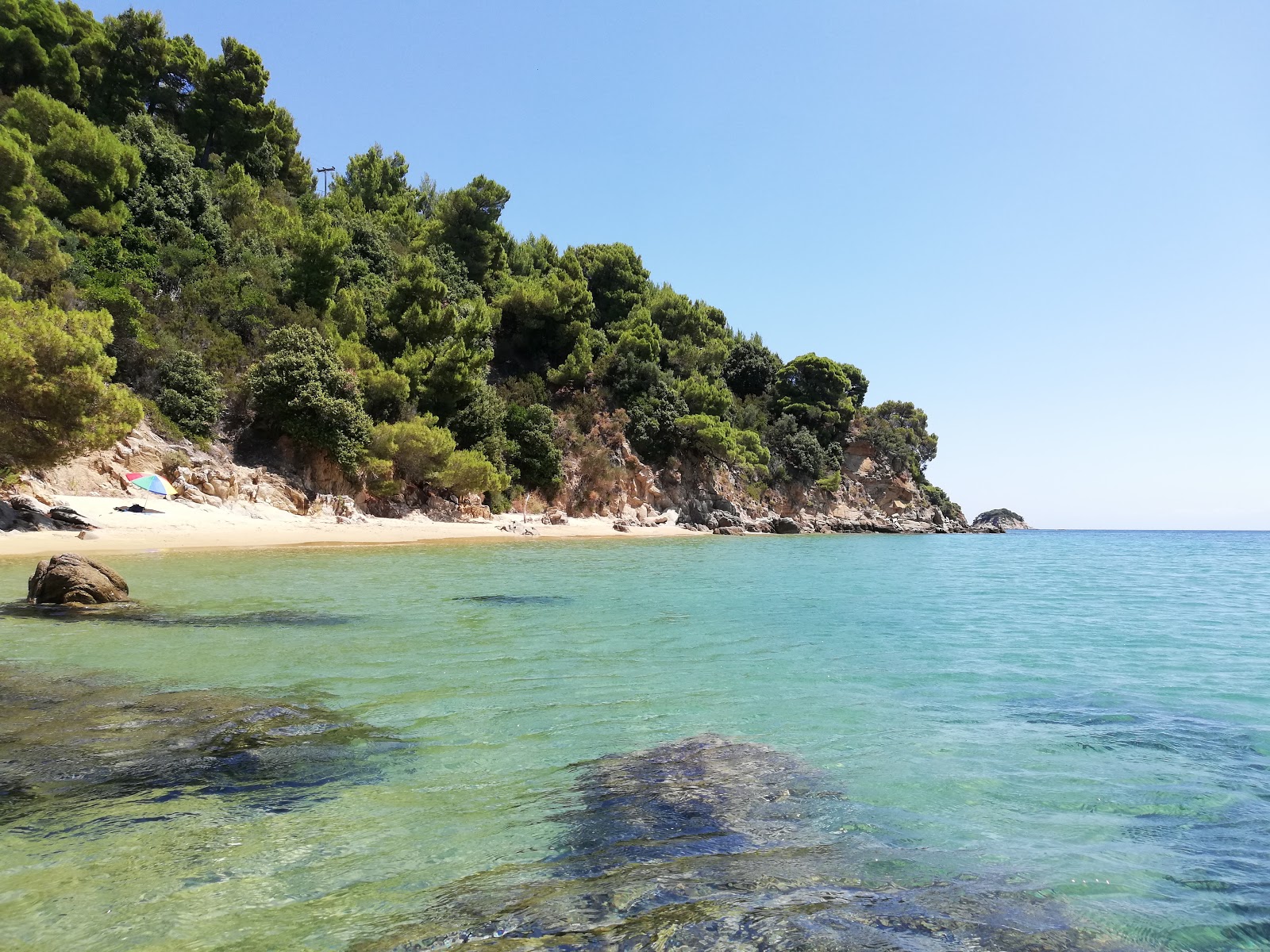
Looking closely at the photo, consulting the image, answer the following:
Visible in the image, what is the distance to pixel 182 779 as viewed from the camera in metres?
4.38

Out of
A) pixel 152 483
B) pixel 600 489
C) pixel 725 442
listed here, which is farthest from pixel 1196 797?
pixel 725 442

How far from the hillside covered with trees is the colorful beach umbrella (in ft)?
10.6

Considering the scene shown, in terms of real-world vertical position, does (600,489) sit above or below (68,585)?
above

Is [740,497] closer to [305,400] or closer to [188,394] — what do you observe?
[305,400]

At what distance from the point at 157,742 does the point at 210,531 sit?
2166cm

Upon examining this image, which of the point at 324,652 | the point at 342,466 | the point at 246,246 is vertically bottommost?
the point at 324,652

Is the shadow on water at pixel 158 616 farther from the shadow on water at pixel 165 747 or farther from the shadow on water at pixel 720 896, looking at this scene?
the shadow on water at pixel 720 896

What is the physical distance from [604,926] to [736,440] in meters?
53.4

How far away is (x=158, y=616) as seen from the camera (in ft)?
33.7

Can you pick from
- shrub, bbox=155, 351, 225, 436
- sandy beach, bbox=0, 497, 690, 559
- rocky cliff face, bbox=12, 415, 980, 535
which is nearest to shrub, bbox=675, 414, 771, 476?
rocky cliff face, bbox=12, 415, 980, 535

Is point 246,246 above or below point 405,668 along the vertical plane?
above

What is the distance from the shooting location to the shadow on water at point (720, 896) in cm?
275

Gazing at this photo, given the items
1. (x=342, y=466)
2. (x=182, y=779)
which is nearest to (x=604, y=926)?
(x=182, y=779)

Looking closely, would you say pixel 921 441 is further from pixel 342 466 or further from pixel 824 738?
pixel 824 738
